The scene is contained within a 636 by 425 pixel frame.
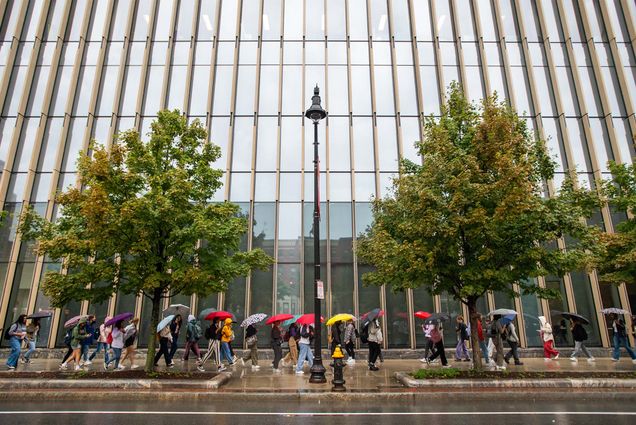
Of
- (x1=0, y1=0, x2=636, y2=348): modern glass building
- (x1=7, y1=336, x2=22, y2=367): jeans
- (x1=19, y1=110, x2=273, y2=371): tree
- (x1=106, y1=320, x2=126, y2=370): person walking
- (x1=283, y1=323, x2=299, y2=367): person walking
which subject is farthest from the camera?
(x1=0, y1=0, x2=636, y2=348): modern glass building

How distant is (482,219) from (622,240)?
698cm

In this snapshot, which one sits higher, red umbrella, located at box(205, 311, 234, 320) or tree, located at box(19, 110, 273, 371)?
tree, located at box(19, 110, 273, 371)

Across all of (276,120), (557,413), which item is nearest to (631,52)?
(276,120)

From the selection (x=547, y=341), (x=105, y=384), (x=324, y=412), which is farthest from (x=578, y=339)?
(x=105, y=384)

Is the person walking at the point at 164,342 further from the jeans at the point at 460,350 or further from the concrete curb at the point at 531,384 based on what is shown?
the jeans at the point at 460,350

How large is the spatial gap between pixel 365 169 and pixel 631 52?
50.8ft

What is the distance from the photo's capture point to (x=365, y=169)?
20625 millimetres

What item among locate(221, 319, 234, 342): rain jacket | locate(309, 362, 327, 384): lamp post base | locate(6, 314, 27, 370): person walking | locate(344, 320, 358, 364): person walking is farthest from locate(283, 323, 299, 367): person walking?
locate(6, 314, 27, 370): person walking

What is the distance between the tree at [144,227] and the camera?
11.1 meters

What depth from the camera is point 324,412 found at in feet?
27.7

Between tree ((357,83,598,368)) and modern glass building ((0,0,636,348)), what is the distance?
7294 mm

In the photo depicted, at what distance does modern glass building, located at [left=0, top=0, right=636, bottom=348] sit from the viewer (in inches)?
749

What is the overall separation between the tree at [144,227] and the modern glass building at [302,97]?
682 centimetres

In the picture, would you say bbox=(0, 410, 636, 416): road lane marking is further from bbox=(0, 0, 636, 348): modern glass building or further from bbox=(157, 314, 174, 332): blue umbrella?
bbox=(0, 0, 636, 348): modern glass building
